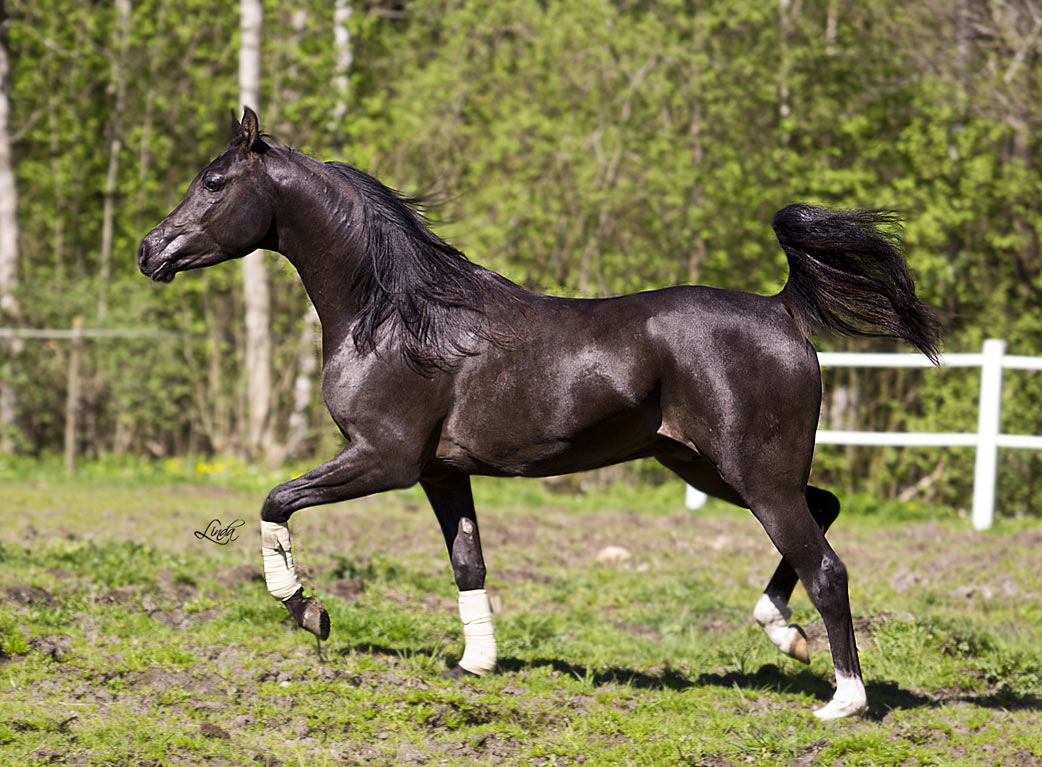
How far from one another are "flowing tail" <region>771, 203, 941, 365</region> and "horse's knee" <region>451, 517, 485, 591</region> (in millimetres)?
1707

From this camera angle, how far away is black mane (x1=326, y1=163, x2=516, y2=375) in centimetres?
492

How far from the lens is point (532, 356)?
16.0 feet

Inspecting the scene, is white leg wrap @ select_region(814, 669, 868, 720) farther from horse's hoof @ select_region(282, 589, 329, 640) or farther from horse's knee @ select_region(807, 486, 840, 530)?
horse's hoof @ select_region(282, 589, 329, 640)

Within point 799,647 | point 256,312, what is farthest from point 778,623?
point 256,312

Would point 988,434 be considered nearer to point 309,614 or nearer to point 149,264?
point 309,614

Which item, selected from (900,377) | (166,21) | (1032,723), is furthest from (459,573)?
(166,21)

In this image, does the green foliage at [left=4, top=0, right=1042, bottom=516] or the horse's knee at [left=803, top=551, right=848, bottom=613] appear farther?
the green foliage at [left=4, top=0, right=1042, bottom=516]

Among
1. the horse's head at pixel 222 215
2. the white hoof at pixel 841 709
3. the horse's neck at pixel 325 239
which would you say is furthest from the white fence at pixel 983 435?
the horse's head at pixel 222 215

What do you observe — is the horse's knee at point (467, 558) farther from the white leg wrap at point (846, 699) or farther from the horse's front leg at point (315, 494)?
the white leg wrap at point (846, 699)

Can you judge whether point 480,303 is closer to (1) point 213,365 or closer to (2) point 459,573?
(2) point 459,573

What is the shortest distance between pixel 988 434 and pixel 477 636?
7156mm

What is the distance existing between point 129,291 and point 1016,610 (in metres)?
11.4

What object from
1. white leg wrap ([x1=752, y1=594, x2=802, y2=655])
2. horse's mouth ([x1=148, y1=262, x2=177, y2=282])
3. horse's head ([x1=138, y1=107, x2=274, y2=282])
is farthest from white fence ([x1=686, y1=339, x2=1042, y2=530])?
horse's mouth ([x1=148, y1=262, x2=177, y2=282])

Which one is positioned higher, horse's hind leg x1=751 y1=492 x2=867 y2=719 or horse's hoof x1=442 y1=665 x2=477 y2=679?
horse's hind leg x1=751 y1=492 x2=867 y2=719
